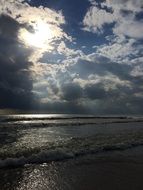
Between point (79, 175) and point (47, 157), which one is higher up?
point (47, 157)

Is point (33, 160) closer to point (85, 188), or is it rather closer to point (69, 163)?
point (69, 163)

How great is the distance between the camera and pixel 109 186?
12336 millimetres

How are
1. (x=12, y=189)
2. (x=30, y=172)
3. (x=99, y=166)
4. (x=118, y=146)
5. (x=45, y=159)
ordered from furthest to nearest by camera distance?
(x=118, y=146) → (x=45, y=159) → (x=99, y=166) → (x=30, y=172) → (x=12, y=189)

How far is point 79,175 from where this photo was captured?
46.7 ft

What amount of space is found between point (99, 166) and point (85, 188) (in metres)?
4.72

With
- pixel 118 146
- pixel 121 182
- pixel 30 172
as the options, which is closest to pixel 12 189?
pixel 30 172

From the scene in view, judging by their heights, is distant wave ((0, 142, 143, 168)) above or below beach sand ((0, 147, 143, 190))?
above

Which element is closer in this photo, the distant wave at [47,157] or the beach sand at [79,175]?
the beach sand at [79,175]

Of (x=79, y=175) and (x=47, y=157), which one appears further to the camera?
(x=47, y=157)

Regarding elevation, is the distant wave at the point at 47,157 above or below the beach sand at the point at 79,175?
above

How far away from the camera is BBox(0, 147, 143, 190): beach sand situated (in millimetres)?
12250

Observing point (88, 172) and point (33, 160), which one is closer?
point (88, 172)

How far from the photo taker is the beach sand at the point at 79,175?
12.2 m

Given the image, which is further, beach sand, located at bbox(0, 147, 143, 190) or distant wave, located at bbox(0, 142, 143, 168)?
distant wave, located at bbox(0, 142, 143, 168)
